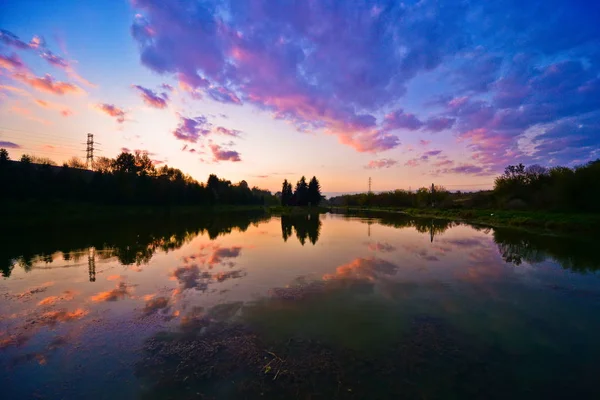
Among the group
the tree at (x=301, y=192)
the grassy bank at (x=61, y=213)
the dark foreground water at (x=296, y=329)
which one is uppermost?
→ the tree at (x=301, y=192)

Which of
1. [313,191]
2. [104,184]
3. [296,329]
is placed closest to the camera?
[296,329]

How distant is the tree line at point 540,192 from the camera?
115 feet

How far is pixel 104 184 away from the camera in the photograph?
182 ft

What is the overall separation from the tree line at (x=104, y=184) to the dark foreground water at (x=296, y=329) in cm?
4060

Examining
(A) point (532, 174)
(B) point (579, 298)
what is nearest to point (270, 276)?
(B) point (579, 298)

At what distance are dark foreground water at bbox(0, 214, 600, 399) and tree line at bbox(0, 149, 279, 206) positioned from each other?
40602 millimetres

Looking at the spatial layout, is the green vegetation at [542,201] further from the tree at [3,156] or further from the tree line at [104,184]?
the tree at [3,156]

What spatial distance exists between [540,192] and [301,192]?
67917 mm

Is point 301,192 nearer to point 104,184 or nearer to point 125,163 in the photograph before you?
point 125,163

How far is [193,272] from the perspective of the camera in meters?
11.9

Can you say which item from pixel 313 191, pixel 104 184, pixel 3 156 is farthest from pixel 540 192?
pixel 3 156

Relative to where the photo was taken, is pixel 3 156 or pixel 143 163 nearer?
pixel 3 156

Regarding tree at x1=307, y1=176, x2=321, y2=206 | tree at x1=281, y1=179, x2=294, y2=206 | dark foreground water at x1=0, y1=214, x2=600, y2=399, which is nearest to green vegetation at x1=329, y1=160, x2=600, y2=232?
dark foreground water at x1=0, y1=214, x2=600, y2=399

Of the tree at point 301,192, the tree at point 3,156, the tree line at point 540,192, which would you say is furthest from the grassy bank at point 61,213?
the tree line at point 540,192
